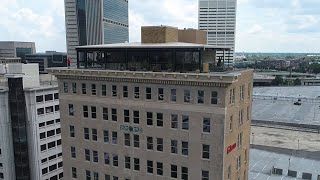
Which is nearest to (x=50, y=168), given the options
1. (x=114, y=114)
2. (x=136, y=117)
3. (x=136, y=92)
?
(x=114, y=114)

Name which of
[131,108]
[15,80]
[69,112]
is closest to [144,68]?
[131,108]

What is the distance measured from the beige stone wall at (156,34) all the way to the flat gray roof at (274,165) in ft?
110

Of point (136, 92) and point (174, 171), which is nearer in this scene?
point (174, 171)

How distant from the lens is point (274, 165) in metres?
69.4

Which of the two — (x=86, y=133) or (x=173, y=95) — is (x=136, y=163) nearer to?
(x=86, y=133)

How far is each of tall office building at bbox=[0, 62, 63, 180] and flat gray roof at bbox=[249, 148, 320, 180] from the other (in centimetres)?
4803

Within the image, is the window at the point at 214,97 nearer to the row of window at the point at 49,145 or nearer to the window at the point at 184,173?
the window at the point at 184,173

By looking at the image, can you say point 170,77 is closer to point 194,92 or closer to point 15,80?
point 194,92

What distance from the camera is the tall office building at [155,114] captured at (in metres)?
38.0

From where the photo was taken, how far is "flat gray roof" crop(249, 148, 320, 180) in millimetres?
63906

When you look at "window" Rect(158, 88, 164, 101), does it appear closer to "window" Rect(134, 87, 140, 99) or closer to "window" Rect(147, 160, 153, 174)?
"window" Rect(134, 87, 140, 99)

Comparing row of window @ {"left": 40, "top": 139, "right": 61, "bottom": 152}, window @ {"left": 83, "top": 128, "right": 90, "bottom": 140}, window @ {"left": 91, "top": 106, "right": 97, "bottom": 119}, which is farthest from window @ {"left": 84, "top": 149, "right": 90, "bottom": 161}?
row of window @ {"left": 40, "top": 139, "right": 61, "bottom": 152}

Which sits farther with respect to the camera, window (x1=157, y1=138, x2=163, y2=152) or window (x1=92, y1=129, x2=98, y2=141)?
window (x1=92, y1=129, x2=98, y2=141)

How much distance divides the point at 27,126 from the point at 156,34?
46.0 m
